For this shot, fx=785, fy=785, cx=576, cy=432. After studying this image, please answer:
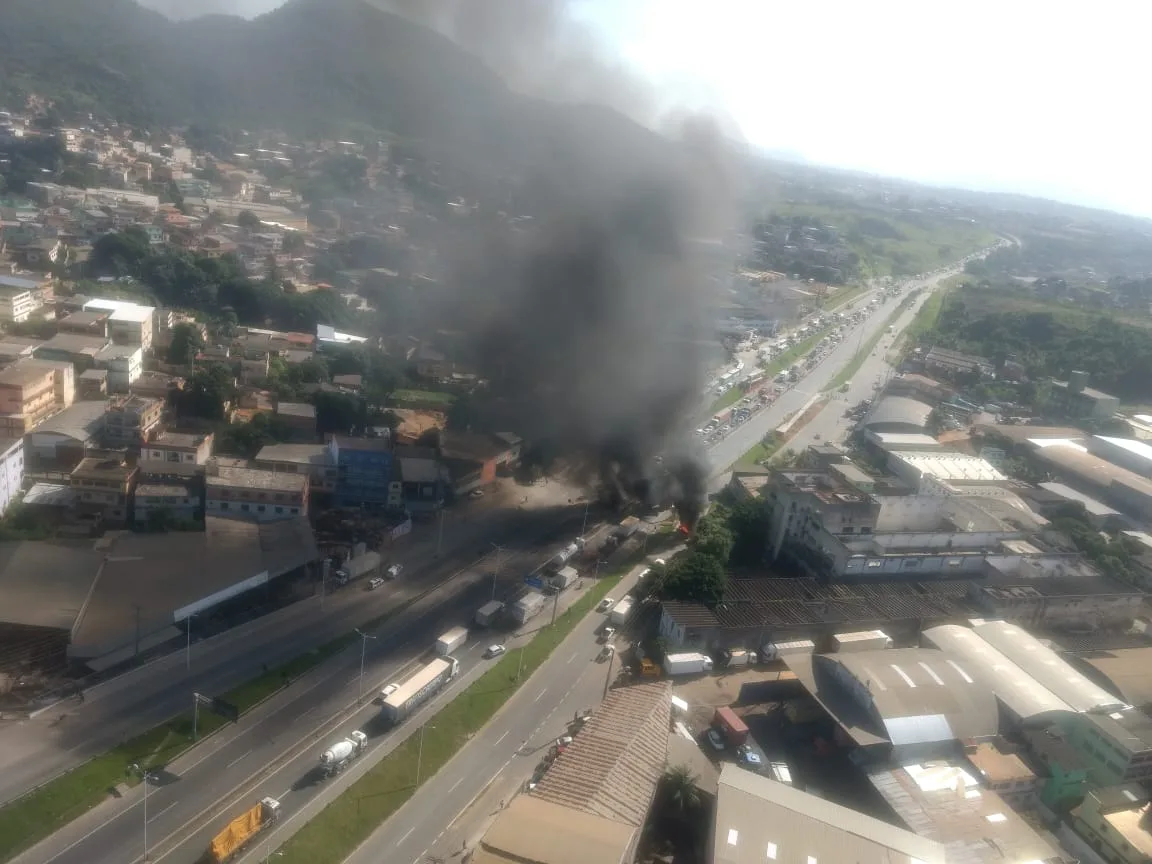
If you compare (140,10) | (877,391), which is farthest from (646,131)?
(140,10)

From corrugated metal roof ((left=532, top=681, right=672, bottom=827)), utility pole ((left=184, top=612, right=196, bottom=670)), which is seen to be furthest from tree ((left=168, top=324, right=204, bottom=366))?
corrugated metal roof ((left=532, top=681, right=672, bottom=827))

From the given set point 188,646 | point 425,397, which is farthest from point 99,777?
point 425,397

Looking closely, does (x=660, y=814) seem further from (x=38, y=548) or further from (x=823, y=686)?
(x=38, y=548)

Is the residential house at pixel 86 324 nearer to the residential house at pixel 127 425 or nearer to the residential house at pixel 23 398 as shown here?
the residential house at pixel 23 398

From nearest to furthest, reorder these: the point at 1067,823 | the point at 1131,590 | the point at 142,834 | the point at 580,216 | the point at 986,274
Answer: the point at 142,834, the point at 1067,823, the point at 1131,590, the point at 580,216, the point at 986,274

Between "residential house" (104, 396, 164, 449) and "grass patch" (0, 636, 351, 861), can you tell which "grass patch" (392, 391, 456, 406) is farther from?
"grass patch" (0, 636, 351, 861)

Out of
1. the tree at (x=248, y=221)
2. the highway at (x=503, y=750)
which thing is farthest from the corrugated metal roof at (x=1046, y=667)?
the tree at (x=248, y=221)
